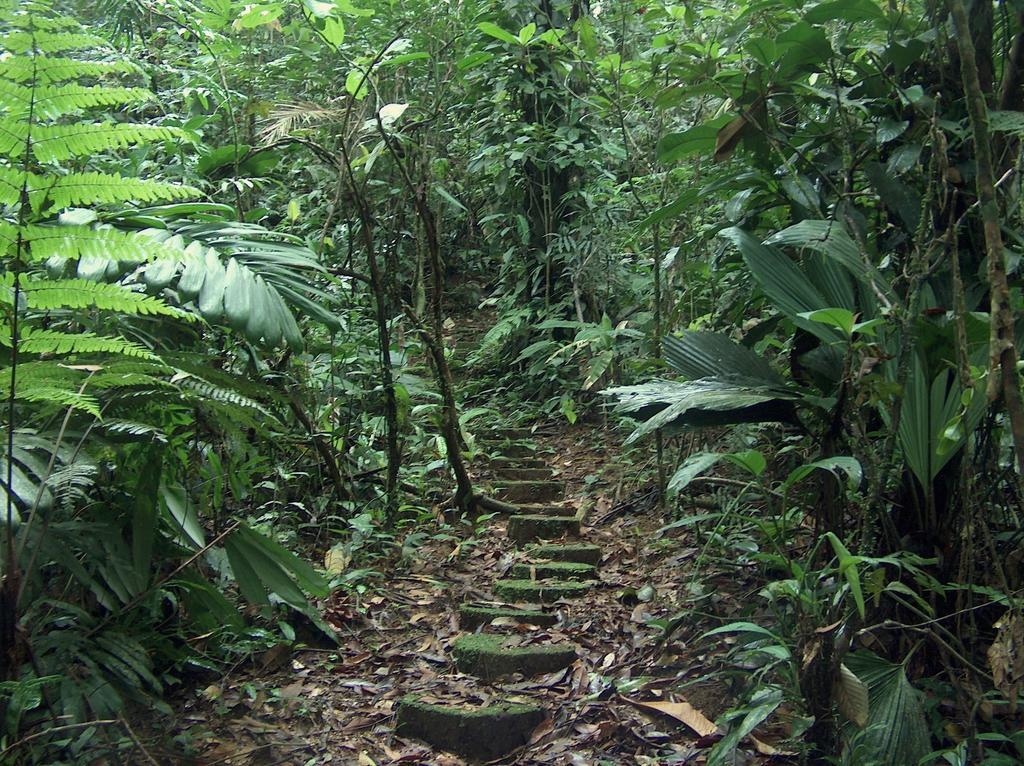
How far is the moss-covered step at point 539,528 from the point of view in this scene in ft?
15.0

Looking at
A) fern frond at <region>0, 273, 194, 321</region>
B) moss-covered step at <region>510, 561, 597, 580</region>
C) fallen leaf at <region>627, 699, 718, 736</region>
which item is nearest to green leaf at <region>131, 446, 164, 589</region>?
fern frond at <region>0, 273, 194, 321</region>

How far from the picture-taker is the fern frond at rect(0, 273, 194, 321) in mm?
2221

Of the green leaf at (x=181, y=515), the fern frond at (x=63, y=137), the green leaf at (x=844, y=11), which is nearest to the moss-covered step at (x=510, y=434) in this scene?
the green leaf at (x=181, y=515)

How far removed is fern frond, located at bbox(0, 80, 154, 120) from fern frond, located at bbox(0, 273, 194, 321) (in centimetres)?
44

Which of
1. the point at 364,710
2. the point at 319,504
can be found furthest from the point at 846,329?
the point at 319,504

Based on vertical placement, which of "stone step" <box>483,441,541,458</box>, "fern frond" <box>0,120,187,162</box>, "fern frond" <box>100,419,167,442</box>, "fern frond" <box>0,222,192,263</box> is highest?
"fern frond" <box>0,120,187,162</box>


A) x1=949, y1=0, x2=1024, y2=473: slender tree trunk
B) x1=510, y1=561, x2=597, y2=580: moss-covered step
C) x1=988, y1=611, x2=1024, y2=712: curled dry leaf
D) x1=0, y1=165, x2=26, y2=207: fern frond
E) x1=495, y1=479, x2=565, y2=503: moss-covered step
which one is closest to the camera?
x1=949, y1=0, x2=1024, y2=473: slender tree trunk

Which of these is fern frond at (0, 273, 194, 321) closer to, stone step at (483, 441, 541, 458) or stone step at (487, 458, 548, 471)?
stone step at (487, 458, 548, 471)

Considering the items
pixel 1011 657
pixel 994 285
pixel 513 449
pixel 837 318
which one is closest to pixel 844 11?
pixel 837 318

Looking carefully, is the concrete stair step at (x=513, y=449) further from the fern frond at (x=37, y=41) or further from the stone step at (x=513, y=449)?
the fern frond at (x=37, y=41)

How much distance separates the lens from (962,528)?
8.41 ft

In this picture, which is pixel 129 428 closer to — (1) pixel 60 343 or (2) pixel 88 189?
(1) pixel 60 343

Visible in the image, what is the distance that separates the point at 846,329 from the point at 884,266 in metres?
0.96

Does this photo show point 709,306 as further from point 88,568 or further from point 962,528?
point 88,568
